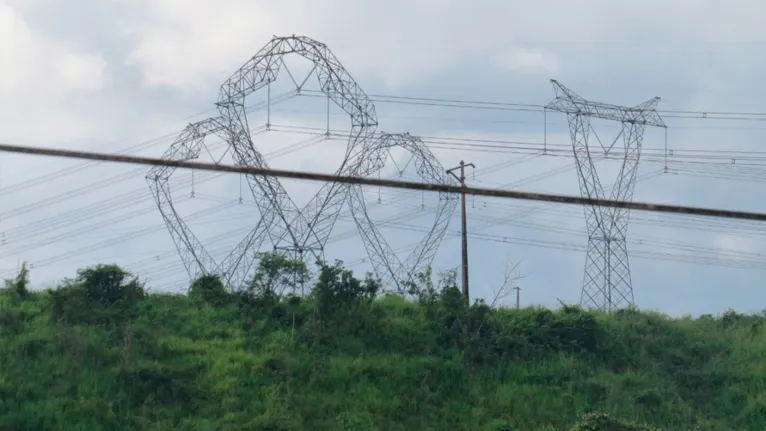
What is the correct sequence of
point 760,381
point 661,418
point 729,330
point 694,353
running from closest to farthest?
1. point 661,418
2. point 760,381
3. point 694,353
4. point 729,330

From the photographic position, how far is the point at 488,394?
29953 millimetres

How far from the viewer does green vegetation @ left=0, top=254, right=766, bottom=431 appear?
27.5m

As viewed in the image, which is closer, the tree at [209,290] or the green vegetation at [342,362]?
the green vegetation at [342,362]

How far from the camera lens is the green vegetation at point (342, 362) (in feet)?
90.1

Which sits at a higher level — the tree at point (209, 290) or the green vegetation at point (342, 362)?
the tree at point (209, 290)

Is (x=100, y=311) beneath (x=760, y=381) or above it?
above

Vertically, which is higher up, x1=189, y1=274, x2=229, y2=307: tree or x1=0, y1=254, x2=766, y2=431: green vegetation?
x1=189, y1=274, x2=229, y2=307: tree

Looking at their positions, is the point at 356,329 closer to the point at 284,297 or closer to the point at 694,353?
the point at 284,297

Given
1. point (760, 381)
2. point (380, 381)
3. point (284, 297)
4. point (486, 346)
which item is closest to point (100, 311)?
point (284, 297)

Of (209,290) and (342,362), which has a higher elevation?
(209,290)

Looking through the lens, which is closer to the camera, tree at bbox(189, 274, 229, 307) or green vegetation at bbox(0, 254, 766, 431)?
green vegetation at bbox(0, 254, 766, 431)

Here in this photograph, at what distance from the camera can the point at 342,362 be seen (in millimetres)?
30531

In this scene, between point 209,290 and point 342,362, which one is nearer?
point 342,362

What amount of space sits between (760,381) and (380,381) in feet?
36.4
